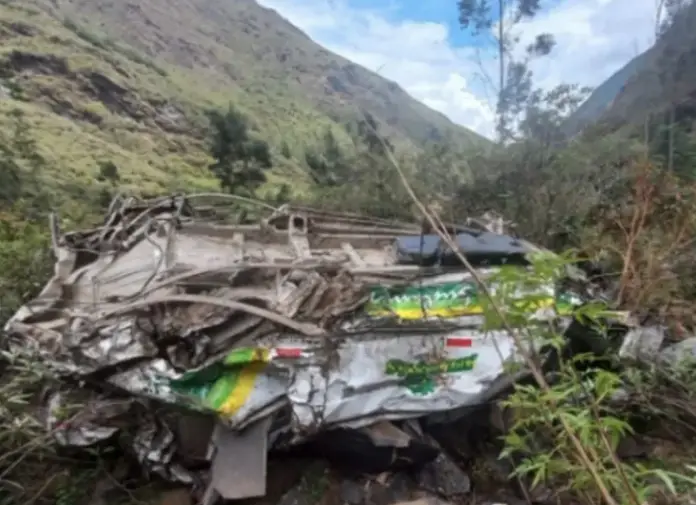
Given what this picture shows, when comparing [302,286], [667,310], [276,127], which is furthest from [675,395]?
Answer: [276,127]

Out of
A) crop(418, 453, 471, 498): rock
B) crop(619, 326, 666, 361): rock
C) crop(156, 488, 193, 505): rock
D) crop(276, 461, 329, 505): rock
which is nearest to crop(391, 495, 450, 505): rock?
crop(418, 453, 471, 498): rock

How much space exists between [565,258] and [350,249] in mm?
3897

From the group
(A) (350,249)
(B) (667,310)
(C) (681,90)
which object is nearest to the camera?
(B) (667,310)

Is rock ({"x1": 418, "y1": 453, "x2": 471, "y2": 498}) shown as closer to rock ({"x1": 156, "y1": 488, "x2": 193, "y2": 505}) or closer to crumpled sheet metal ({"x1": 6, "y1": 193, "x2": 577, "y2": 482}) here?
crumpled sheet metal ({"x1": 6, "y1": 193, "x2": 577, "y2": 482})

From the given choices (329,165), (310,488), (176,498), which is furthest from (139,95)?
(310,488)

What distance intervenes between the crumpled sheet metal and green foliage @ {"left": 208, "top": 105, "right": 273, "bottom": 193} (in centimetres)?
1274

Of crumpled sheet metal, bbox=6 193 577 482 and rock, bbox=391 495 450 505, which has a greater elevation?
crumpled sheet metal, bbox=6 193 577 482

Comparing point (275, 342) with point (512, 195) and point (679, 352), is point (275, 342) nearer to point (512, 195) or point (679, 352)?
point (679, 352)

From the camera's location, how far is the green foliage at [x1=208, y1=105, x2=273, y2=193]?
17578mm

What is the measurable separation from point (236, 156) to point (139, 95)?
102 ft

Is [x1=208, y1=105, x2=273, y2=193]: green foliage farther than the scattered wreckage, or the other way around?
[x1=208, y1=105, x2=273, y2=193]: green foliage

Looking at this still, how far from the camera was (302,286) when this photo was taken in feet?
13.7

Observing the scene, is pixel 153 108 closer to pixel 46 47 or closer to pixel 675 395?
pixel 46 47

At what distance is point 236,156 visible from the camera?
18.2m
